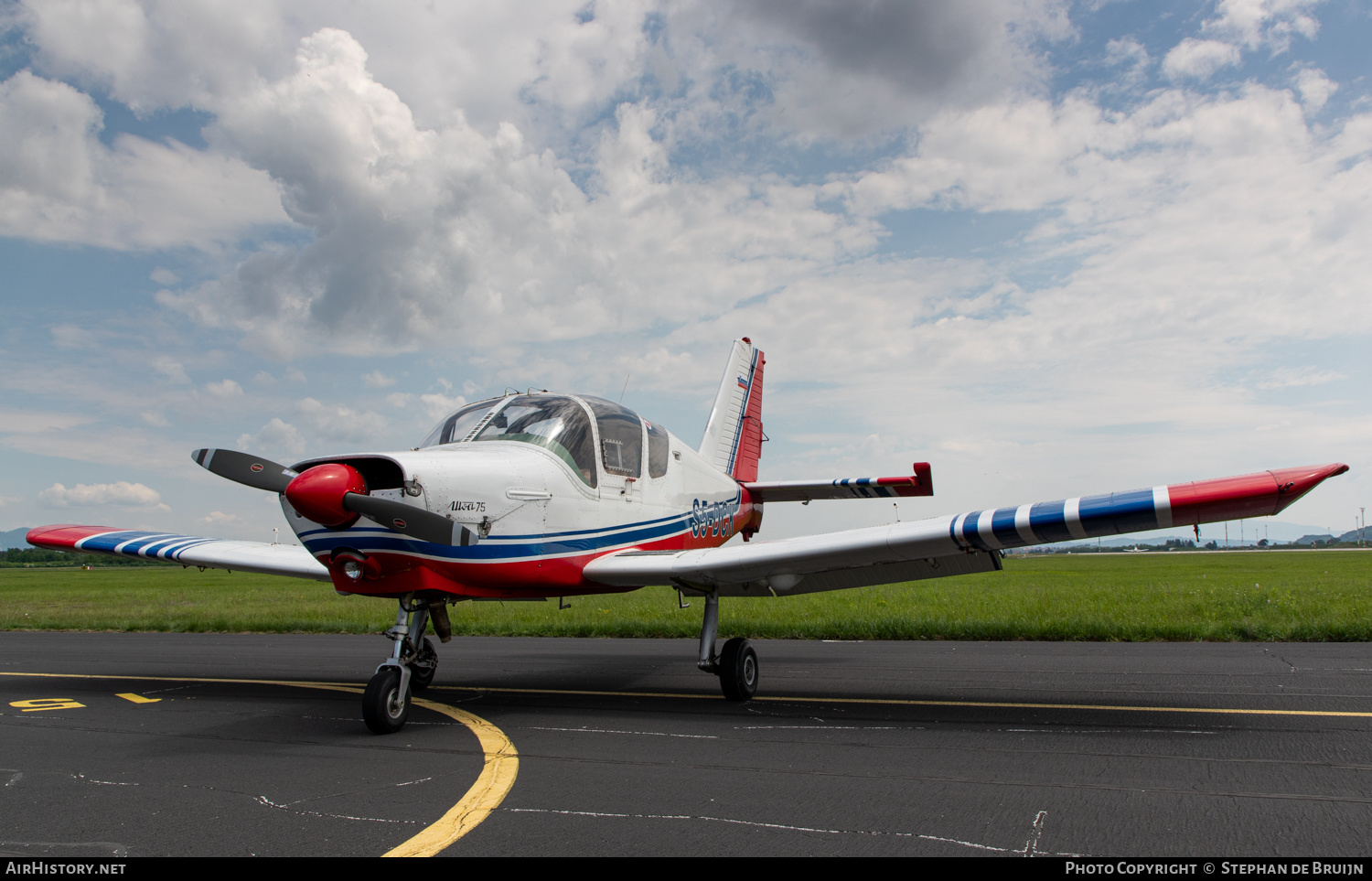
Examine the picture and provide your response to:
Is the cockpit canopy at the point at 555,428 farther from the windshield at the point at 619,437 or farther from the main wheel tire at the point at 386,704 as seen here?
the main wheel tire at the point at 386,704

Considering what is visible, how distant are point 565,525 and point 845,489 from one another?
4716mm

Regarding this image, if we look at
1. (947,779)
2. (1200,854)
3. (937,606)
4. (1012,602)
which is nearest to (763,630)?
(937,606)

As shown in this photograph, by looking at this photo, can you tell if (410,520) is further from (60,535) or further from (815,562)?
(60,535)

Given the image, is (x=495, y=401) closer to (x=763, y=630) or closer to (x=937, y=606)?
(x=763, y=630)

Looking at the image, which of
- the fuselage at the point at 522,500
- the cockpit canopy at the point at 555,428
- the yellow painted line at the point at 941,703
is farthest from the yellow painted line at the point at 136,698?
the cockpit canopy at the point at 555,428

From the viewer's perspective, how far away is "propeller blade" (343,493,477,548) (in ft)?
19.5

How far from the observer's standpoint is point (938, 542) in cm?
677

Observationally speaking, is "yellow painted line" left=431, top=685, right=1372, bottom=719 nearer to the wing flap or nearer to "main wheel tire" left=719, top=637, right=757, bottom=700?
"main wheel tire" left=719, top=637, right=757, bottom=700

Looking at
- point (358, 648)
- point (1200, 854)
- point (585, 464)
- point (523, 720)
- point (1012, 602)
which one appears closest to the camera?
point (1200, 854)

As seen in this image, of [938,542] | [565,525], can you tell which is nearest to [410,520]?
[565,525]

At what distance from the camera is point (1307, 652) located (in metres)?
9.68

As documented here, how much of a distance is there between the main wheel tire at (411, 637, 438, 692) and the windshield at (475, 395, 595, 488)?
106 inches

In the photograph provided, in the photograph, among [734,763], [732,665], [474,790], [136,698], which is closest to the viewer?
[474,790]

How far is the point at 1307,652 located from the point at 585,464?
9.15 metres
